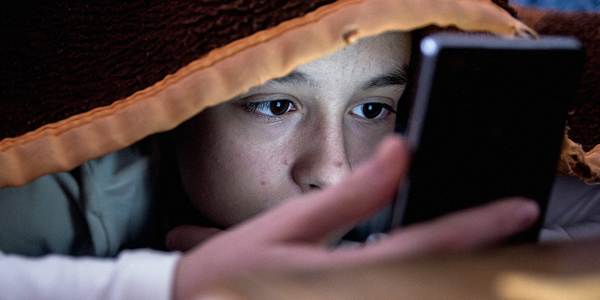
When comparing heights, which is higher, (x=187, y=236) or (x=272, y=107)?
(x=272, y=107)

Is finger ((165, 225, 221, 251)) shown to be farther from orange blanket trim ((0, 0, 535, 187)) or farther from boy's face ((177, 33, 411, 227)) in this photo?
orange blanket trim ((0, 0, 535, 187))

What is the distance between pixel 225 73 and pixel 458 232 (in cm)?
23

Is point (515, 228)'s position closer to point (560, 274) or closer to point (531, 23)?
point (560, 274)

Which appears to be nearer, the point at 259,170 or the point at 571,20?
the point at 259,170

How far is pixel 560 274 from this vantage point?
18 centimetres

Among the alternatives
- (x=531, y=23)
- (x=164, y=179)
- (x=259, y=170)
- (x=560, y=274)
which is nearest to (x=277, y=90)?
(x=259, y=170)

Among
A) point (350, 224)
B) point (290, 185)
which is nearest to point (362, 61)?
point (290, 185)

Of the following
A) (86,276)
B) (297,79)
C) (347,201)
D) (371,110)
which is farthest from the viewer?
(371,110)

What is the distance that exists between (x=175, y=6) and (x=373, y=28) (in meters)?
0.19

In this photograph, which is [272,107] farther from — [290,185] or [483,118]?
[483,118]

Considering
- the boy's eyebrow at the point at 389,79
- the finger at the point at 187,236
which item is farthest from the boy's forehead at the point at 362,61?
the finger at the point at 187,236

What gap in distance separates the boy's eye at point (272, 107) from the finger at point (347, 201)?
26cm

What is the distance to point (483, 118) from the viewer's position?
0.87 feet

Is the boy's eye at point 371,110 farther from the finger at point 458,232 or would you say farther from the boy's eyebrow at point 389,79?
the finger at point 458,232
